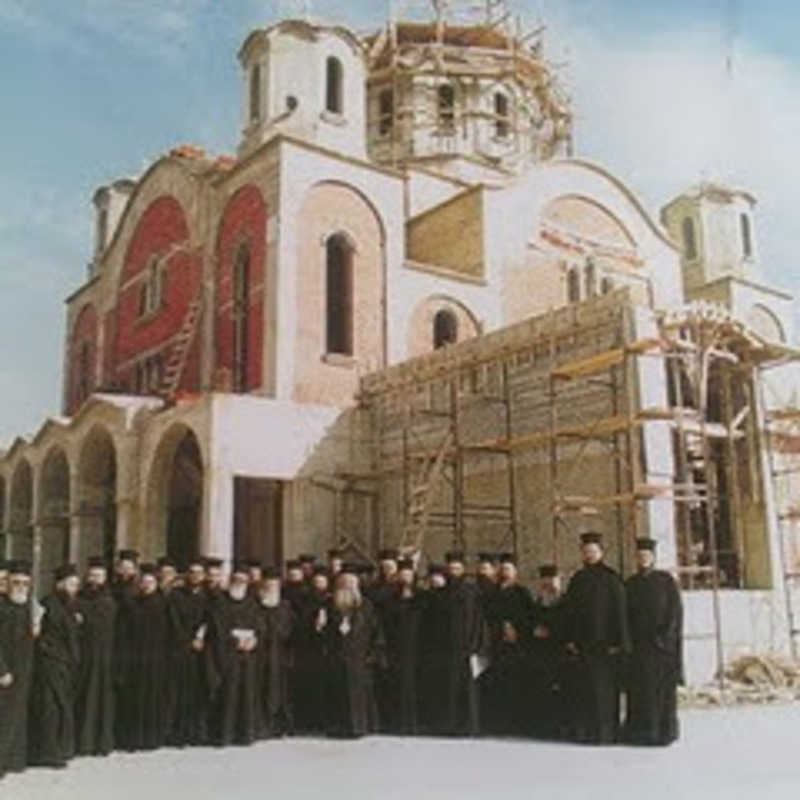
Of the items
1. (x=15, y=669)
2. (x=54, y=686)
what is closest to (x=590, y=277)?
(x=54, y=686)

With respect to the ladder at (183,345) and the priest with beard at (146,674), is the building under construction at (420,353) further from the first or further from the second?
the priest with beard at (146,674)

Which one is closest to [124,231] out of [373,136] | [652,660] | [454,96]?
[373,136]

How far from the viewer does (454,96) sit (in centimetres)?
2945

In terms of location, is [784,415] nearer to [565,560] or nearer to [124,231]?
[565,560]

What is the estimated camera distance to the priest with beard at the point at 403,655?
34.4ft

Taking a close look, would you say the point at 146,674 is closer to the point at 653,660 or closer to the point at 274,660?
the point at 274,660

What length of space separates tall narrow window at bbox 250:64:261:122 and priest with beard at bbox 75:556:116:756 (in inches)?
645

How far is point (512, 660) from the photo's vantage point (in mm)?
10320

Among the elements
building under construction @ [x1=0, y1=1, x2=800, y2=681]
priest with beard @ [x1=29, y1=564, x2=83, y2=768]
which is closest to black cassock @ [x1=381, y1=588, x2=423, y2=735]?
priest with beard @ [x1=29, y1=564, x2=83, y2=768]

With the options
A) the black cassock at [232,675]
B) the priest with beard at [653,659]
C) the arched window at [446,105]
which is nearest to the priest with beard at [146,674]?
the black cassock at [232,675]

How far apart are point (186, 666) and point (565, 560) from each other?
7.45 meters

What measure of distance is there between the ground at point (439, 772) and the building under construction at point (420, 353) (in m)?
5.06

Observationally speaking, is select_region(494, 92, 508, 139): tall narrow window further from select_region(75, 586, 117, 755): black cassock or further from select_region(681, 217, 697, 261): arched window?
select_region(75, 586, 117, 755): black cassock

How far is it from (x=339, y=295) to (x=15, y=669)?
553 inches
